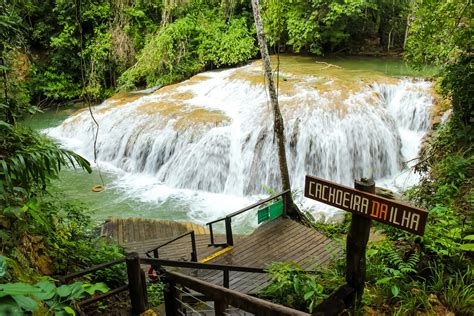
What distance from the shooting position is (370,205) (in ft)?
9.04

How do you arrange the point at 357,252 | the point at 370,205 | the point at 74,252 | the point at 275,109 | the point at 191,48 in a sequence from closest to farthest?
the point at 370,205 < the point at 357,252 < the point at 74,252 < the point at 275,109 < the point at 191,48

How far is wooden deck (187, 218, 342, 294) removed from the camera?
21.0ft

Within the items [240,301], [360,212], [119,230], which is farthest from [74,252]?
[119,230]

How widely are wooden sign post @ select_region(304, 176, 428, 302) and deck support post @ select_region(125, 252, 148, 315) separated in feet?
6.39

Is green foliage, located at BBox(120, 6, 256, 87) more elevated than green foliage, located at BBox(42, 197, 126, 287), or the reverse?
green foliage, located at BBox(120, 6, 256, 87)

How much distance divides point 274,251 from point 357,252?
4.18 meters

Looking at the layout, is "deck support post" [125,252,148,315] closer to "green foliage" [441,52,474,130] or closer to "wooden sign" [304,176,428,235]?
"wooden sign" [304,176,428,235]

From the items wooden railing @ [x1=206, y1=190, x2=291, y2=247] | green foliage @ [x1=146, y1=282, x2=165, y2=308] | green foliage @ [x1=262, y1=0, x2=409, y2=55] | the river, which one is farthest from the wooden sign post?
green foliage @ [x1=262, y1=0, x2=409, y2=55]

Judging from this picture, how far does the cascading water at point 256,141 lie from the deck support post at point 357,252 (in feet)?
26.5

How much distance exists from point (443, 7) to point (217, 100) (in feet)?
33.0

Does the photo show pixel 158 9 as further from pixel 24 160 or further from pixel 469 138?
pixel 24 160

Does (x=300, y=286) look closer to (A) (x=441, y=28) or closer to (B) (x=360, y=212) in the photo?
(B) (x=360, y=212)

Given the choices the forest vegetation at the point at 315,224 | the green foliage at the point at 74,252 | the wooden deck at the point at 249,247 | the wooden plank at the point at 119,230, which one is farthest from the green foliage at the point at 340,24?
the green foliage at the point at 74,252

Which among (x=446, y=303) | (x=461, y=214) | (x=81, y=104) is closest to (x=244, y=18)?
(x=81, y=104)
